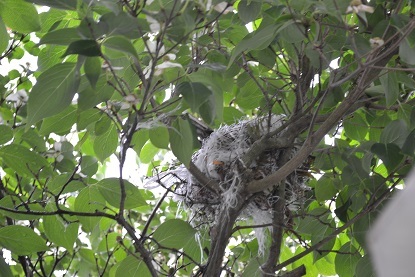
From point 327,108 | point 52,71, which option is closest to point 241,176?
point 327,108

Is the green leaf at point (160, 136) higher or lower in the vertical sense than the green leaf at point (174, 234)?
higher

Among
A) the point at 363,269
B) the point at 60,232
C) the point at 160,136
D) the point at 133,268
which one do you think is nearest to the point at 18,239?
the point at 60,232

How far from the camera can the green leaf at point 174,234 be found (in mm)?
1383

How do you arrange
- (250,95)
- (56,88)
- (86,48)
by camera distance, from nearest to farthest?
(86,48) → (56,88) → (250,95)

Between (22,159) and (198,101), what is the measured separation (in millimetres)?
709

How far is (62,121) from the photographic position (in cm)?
132

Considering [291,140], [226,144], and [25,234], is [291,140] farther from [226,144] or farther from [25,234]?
[25,234]

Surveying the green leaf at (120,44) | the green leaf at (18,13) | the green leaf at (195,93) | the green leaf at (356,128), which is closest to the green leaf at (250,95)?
the green leaf at (356,128)

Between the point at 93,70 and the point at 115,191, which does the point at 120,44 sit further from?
the point at 115,191

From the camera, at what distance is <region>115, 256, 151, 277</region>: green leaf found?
1356 millimetres

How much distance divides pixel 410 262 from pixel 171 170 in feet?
5.59

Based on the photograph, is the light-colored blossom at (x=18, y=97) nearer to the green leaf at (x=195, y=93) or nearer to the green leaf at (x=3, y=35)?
the green leaf at (x=3, y=35)

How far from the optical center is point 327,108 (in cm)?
158

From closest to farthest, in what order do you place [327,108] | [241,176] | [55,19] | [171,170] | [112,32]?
[112,32] → [55,19] → [241,176] → [327,108] → [171,170]
